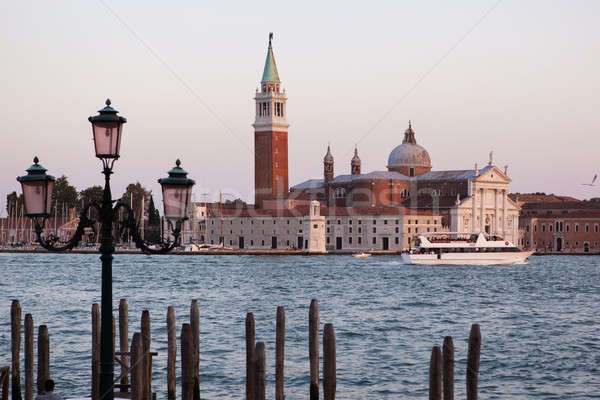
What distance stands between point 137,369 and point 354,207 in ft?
281

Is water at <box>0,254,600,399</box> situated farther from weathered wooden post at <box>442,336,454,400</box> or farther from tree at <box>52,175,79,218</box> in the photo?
tree at <box>52,175,79,218</box>

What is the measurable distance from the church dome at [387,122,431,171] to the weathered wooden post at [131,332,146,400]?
296 feet

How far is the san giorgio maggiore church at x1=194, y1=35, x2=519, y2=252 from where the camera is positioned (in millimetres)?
91312

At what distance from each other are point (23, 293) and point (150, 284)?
25.9 feet

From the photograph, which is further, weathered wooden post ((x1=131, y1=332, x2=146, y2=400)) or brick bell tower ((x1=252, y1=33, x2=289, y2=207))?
brick bell tower ((x1=252, y1=33, x2=289, y2=207))

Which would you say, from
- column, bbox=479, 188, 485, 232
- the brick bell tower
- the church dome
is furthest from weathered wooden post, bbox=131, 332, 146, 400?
the church dome

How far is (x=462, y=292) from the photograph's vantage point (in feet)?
128

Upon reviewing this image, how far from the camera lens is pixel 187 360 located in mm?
11836

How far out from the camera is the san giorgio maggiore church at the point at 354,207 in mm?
91312

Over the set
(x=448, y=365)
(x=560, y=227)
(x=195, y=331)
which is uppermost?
(x=560, y=227)

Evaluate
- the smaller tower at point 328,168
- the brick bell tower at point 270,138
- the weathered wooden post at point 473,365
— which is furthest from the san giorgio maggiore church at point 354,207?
the weathered wooden post at point 473,365

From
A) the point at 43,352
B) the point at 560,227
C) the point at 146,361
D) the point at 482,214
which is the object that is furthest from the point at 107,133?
the point at 560,227

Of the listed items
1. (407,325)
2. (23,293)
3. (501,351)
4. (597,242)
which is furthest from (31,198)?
(597,242)

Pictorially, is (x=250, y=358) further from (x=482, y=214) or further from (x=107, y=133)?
(x=482, y=214)
